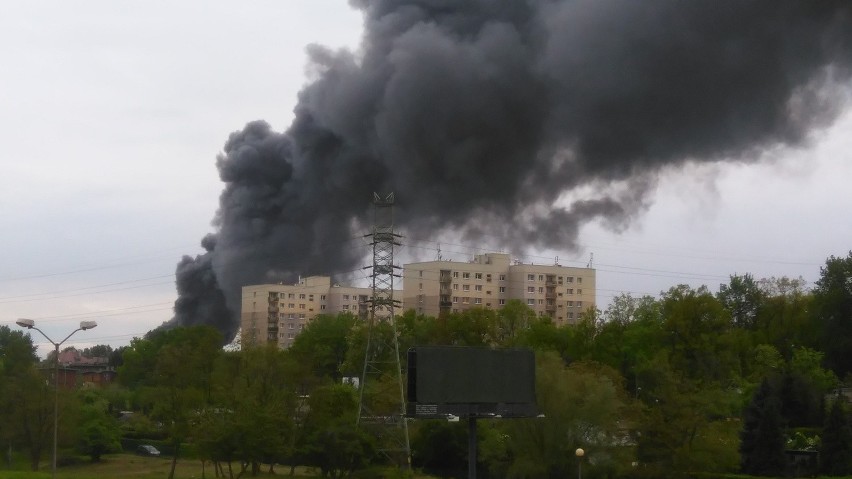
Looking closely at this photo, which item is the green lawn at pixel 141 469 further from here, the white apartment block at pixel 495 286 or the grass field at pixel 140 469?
the white apartment block at pixel 495 286

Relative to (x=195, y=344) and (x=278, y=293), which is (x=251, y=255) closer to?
(x=278, y=293)

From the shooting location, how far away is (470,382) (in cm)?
2792

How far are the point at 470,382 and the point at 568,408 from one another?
15.4 meters

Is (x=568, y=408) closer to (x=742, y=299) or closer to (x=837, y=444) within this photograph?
(x=837, y=444)

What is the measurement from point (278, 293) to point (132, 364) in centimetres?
1537

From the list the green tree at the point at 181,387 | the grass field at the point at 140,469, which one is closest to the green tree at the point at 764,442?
the grass field at the point at 140,469

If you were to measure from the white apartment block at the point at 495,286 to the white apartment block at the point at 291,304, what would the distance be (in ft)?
19.9

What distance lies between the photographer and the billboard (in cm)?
2719

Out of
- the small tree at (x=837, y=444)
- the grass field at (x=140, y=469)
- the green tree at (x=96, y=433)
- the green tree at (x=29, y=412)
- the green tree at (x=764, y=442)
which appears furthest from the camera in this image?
the green tree at (x=96, y=433)

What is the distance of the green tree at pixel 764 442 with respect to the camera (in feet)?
137

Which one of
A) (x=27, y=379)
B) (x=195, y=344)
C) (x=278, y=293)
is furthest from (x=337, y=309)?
(x=27, y=379)

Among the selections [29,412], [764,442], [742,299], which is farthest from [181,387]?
[742,299]

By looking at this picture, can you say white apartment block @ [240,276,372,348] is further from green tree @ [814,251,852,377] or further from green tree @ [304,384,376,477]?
green tree @ [304,384,376,477]

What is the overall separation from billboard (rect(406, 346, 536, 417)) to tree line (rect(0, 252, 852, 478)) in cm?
1398
